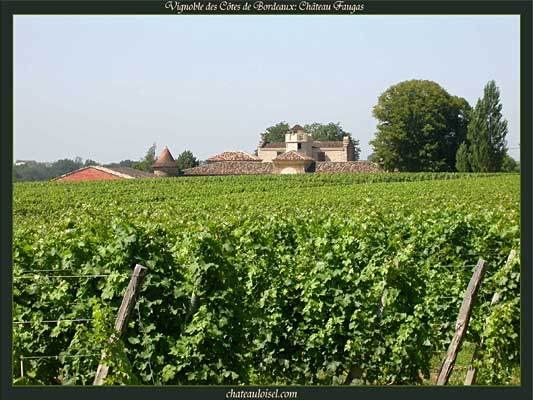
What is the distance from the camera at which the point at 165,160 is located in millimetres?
83250

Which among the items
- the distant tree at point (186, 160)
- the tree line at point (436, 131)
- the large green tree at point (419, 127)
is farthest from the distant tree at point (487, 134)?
the distant tree at point (186, 160)

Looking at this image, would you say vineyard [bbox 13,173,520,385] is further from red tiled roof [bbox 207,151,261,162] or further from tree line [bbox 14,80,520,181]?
red tiled roof [bbox 207,151,261,162]

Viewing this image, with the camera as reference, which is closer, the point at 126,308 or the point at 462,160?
the point at 126,308

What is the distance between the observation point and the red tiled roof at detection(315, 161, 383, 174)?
83688mm

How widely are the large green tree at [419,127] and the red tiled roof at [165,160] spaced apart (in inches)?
1000

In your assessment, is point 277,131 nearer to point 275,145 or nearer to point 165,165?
point 275,145

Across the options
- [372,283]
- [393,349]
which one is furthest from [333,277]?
[393,349]

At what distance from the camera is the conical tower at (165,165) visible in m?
82.6

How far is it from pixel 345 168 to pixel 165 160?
22.5m

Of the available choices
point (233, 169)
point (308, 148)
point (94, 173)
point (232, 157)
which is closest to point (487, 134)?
point (233, 169)

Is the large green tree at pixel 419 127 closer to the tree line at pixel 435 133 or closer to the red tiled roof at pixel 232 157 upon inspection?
the tree line at pixel 435 133

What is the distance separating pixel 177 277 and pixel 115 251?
67 centimetres

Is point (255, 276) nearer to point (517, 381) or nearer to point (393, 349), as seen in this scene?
point (393, 349)

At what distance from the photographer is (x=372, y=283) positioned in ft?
24.3
